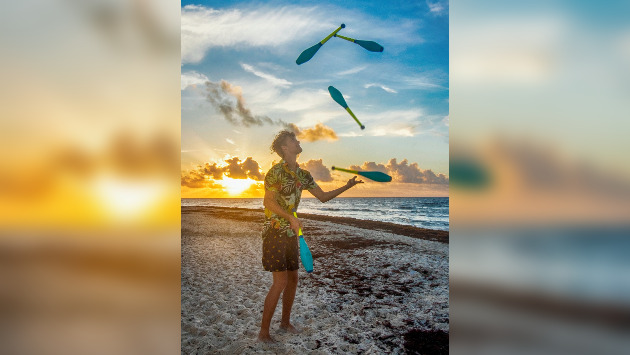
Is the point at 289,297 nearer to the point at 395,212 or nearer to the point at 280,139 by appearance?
the point at 280,139

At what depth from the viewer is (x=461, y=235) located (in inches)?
75.2

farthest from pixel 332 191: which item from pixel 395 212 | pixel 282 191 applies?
pixel 395 212

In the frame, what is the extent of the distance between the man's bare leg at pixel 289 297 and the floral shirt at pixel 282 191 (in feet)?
0.91

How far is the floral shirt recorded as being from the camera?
2.14m

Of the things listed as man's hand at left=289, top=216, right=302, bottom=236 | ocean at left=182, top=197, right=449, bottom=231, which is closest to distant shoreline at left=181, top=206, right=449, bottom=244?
ocean at left=182, top=197, right=449, bottom=231

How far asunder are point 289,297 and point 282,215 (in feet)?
1.85

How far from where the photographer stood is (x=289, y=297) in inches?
90.8

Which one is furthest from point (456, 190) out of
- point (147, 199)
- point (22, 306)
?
point (22, 306)

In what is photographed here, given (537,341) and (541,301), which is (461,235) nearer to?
(541,301)

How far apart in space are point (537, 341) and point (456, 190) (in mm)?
1023

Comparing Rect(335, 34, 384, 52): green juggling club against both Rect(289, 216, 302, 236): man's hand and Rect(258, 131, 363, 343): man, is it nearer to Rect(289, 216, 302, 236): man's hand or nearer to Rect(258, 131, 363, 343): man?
Rect(258, 131, 363, 343): man

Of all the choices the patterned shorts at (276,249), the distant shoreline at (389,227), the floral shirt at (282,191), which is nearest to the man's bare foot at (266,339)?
the patterned shorts at (276,249)

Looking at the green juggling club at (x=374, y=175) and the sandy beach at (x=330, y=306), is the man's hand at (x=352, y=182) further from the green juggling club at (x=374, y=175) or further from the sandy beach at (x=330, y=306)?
the sandy beach at (x=330, y=306)

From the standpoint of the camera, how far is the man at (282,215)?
6.97 ft
